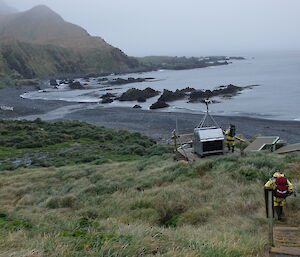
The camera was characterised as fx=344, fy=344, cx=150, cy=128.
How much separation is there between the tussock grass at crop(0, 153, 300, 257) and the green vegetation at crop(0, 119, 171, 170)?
17.3ft

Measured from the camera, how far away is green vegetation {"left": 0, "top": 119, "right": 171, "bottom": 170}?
67.1ft

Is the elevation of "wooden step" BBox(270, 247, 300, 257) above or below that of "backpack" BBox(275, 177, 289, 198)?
below

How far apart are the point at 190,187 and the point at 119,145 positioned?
15.9 m

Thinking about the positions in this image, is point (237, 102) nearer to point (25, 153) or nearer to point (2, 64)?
point (25, 153)

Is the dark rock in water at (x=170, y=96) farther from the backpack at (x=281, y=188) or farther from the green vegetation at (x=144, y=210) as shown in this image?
the backpack at (x=281, y=188)

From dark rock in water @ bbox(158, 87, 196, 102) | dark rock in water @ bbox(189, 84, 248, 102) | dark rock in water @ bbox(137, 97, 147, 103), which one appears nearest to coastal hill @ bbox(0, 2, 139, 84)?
dark rock in water @ bbox(137, 97, 147, 103)

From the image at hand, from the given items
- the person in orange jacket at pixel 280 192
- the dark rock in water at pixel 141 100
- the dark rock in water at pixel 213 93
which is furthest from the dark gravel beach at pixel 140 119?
the person in orange jacket at pixel 280 192

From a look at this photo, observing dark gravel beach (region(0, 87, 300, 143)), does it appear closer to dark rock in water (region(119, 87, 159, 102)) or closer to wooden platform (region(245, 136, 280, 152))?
dark rock in water (region(119, 87, 159, 102))

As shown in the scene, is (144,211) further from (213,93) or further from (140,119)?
(213,93)

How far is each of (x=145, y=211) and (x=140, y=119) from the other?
3099cm

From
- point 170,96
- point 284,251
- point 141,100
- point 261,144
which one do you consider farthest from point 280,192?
point 141,100

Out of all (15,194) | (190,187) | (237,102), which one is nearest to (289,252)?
(190,187)

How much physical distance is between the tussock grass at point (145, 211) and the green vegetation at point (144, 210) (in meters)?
0.02

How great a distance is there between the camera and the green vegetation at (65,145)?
805 inches
